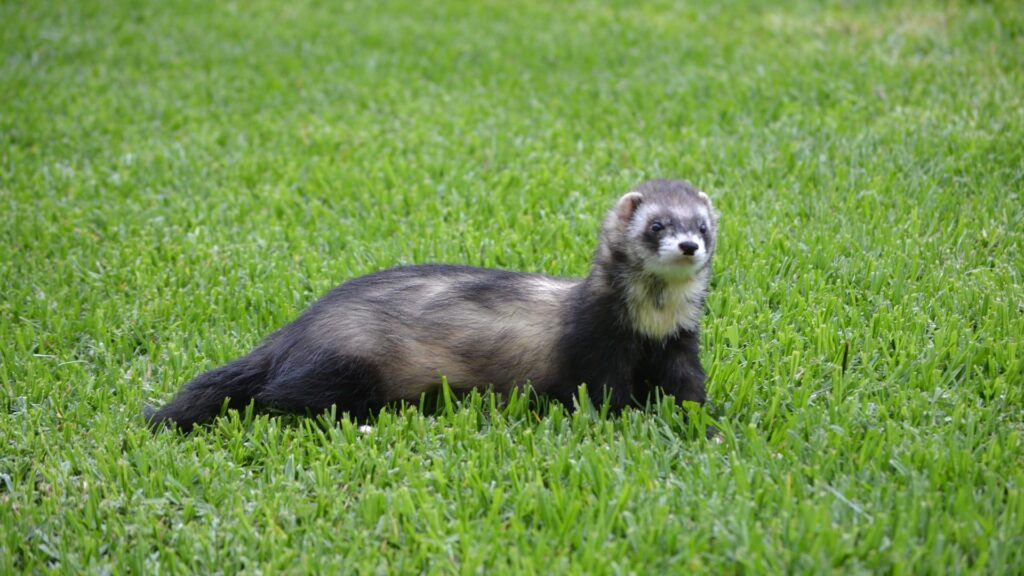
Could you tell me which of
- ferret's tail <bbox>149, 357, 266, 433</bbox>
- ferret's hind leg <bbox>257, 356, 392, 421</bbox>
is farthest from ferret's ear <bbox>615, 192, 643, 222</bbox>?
ferret's tail <bbox>149, 357, 266, 433</bbox>

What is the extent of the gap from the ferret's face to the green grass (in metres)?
0.60

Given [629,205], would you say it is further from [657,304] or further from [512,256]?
[512,256]

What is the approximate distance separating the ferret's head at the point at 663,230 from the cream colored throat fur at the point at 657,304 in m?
0.05

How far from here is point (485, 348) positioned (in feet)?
14.5

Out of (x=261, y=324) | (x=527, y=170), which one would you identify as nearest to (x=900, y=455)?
(x=261, y=324)

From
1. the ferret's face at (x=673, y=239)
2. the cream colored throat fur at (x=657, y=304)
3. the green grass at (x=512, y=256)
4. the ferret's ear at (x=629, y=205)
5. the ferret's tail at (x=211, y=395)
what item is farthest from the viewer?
the ferret's tail at (x=211, y=395)

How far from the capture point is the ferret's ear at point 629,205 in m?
4.25

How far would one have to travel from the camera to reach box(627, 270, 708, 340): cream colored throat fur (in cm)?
414

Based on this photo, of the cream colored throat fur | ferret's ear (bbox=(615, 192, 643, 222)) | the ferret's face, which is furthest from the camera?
ferret's ear (bbox=(615, 192, 643, 222))

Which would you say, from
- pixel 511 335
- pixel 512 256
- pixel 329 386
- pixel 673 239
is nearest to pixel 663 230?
pixel 673 239

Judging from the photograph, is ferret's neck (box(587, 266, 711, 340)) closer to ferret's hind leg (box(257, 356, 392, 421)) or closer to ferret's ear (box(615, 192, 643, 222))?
ferret's ear (box(615, 192, 643, 222))

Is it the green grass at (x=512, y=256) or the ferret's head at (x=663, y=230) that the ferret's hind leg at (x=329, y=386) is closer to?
the green grass at (x=512, y=256)

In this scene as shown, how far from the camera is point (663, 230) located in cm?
409

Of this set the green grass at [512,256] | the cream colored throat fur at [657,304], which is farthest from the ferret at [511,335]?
the green grass at [512,256]
